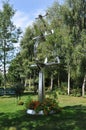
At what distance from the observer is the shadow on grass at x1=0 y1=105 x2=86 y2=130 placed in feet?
39.0

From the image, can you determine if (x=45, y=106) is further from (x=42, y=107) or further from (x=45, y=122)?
(x=45, y=122)

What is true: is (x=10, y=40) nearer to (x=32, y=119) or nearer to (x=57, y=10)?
(x=57, y=10)

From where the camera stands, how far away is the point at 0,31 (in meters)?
32.5

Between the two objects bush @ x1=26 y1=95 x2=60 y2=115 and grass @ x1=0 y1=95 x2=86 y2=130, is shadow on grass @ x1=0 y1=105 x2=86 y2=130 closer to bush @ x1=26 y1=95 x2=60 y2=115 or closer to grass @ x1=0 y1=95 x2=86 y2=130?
grass @ x1=0 y1=95 x2=86 y2=130

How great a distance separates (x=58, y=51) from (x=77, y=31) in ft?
12.4

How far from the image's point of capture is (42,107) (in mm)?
15336

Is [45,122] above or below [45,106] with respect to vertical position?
below

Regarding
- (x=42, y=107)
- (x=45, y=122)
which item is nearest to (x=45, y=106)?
(x=42, y=107)

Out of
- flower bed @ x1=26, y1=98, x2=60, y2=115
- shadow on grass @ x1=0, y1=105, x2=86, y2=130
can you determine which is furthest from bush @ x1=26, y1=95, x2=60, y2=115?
shadow on grass @ x1=0, y1=105, x2=86, y2=130

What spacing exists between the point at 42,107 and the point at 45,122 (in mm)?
2493

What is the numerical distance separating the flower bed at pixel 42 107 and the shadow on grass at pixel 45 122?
0.53 meters

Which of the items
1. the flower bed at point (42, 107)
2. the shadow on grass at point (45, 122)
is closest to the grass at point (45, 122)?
the shadow on grass at point (45, 122)

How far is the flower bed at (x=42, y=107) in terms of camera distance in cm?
1511

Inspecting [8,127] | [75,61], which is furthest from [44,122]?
[75,61]
